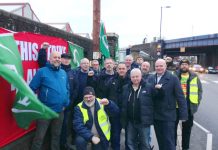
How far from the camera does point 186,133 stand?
638 cm

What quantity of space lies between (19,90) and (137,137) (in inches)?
118

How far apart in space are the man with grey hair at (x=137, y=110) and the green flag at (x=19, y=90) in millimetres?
1872

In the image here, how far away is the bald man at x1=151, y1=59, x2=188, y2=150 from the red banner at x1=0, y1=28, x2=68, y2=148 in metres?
1.96

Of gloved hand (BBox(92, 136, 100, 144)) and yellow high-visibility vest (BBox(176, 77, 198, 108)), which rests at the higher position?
yellow high-visibility vest (BBox(176, 77, 198, 108))

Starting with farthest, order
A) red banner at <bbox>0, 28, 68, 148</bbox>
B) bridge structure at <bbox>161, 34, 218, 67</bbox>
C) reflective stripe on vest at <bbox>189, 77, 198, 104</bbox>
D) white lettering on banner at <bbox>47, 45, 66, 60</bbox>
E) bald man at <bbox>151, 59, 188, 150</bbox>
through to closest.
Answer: bridge structure at <bbox>161, 34, 218, 67</bbox> < reflective stripe on vest at <bbox>189, 77, 198, 104</bbox> < white lettering on banner at <bbox>47, 45, 66, 60</bbox> < bald man at <bbox>151, 59, 188, 150</bbox> < red banner at <bbox>0, 28, 68, 148</bbox>

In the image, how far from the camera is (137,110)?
527cm

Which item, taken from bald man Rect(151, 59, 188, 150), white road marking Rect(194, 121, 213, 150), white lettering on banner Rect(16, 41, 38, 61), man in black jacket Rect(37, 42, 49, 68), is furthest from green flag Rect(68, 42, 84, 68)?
white road marking Rect(194, 121, 213, 150)

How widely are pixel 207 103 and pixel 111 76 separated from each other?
8.64 meters

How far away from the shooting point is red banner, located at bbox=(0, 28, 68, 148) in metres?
3.97

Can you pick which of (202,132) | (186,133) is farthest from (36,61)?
(202,132)

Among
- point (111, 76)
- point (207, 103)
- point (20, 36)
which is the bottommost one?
point (207, 103)

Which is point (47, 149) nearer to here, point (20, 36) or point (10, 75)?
point (20, 36)

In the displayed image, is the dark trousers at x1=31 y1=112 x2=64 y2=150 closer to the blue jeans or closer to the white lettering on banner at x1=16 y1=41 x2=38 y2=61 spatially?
Result: the white lettering on banner at x1=16 y1=41 x2=38 y2=61

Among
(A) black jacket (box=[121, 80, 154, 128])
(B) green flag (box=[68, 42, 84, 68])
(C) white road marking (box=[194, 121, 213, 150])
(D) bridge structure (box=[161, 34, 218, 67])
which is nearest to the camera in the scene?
(A) black jacket (box=[121, 80, 154, 128])
